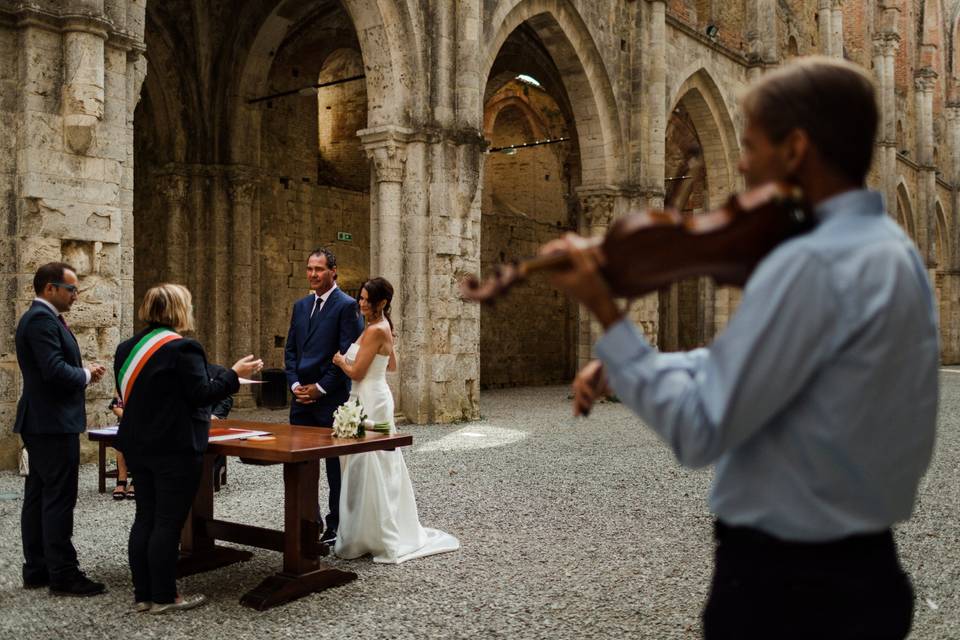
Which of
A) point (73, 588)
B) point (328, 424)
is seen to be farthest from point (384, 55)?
point (73, 588)

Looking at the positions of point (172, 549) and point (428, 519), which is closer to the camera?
point (172, 549)

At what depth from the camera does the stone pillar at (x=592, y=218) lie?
15.9 m

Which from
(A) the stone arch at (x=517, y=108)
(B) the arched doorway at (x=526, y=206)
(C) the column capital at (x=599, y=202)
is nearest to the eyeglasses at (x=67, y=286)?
(C) the column capital at (x=599, y=202)

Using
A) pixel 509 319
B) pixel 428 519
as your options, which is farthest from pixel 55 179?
pixel 509 319

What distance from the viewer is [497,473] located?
317 inches

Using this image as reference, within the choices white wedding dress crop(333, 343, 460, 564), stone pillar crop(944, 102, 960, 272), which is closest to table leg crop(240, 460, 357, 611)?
white wedding dress crop(333, 343, 460, 564)

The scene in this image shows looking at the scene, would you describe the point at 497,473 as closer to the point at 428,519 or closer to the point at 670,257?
the point at 428,519

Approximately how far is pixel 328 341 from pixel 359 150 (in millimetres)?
11005

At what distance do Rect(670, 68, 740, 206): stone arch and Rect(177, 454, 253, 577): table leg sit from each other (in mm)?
15599

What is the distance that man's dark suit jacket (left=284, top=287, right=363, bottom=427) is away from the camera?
17.9 ft

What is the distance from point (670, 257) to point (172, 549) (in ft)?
10.6

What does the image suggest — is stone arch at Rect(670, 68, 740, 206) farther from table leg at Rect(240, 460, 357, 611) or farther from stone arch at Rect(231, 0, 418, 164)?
table leg at Rect(240, 460, 357, 611)

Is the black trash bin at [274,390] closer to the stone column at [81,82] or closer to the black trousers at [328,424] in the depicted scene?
the stone column at [81,82]

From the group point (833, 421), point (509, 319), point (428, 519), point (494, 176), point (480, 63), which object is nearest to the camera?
point (833, 421)
